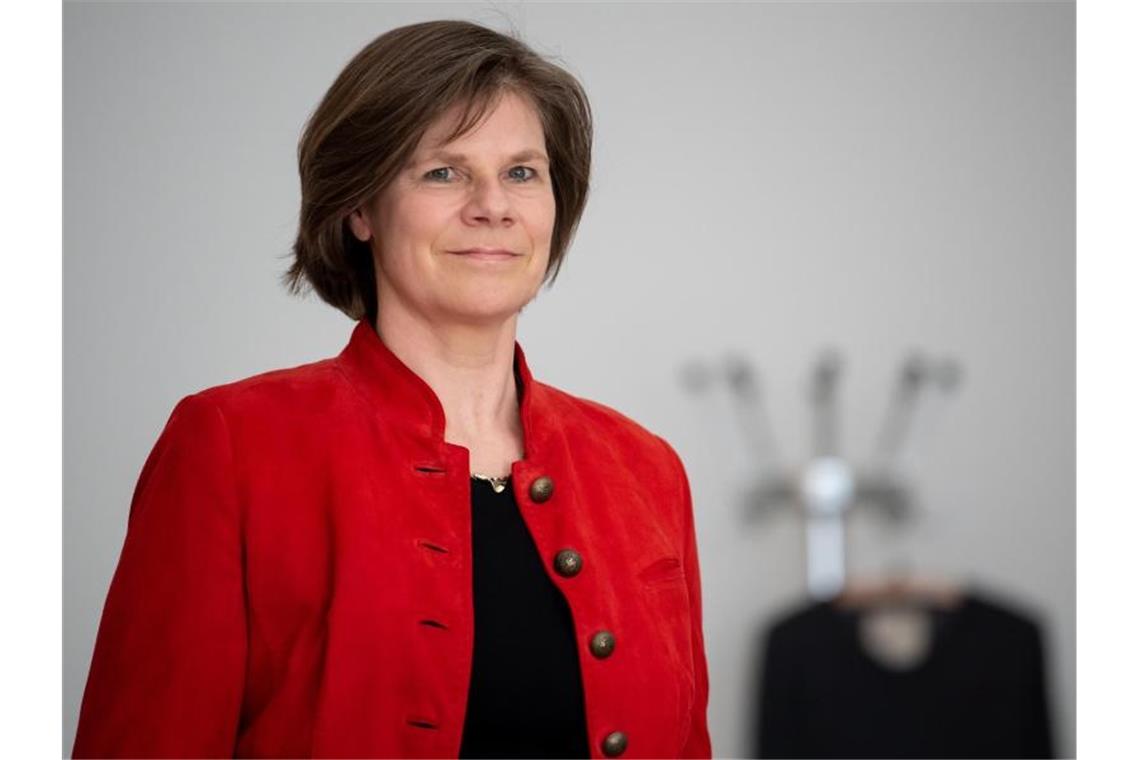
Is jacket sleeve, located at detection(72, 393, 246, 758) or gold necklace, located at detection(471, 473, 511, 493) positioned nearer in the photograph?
jacket sleeve, located at detection(72, 393, 246, 758)

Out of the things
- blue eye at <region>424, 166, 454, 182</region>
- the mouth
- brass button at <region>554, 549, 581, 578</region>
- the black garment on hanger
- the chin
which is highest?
blue eye at <region>424, 166, 454, 182</region>

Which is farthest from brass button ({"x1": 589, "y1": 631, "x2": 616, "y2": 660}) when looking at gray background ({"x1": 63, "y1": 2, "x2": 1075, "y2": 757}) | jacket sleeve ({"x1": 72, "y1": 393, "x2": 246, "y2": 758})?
gray background ({"x1": 63, "y1": 2, "x2": 1075, "y2": 757})

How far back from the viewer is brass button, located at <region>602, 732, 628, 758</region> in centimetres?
126

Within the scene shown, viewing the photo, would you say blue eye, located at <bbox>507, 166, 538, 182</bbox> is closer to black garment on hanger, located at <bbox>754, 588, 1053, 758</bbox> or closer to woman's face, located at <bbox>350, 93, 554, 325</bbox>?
woman's face, located at <bbox>350, 93, 554, 325</bbox>

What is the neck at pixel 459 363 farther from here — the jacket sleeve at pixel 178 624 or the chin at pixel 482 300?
the jacket sleeve at pixel 178 624

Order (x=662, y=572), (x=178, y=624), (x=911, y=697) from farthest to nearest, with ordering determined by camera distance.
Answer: (x=911, y=697) < (x=662, y=572) < (x=178, y=624)

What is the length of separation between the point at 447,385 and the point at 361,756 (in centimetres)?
40

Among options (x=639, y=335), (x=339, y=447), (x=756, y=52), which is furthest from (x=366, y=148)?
(x=756, y=52)

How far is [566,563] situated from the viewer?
4.19 ft

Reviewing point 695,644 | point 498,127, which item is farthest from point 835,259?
point 498,127

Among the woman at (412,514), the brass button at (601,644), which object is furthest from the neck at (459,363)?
the brass button at (601,644)

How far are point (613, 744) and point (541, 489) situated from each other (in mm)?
273

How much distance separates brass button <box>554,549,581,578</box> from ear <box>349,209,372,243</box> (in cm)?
41

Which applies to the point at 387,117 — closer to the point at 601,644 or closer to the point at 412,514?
the point at 412,514
